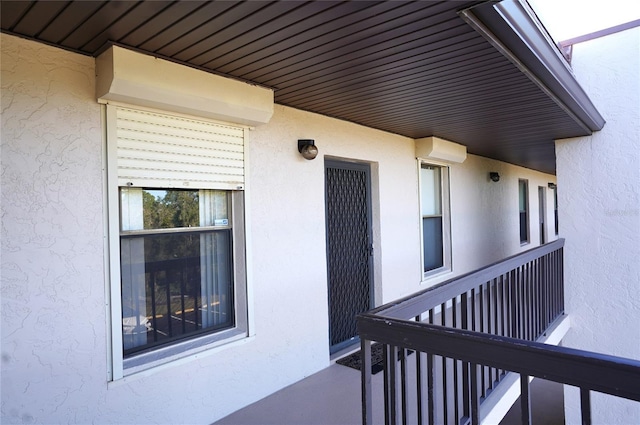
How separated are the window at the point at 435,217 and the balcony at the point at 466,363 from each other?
5.26ft

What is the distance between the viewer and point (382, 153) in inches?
184

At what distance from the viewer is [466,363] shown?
1.73 m

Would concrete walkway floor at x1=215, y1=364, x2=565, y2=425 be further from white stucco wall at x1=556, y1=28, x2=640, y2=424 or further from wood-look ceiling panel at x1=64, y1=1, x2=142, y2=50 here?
white stucco wall at x1=556, y1=28, x2=640, y2=424

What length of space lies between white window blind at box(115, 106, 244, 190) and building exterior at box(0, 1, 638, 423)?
1cm

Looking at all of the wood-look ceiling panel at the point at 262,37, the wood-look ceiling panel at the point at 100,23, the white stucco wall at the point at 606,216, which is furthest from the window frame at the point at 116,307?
the white stucco wall at the point at 606,216

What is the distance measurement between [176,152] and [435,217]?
4.38m

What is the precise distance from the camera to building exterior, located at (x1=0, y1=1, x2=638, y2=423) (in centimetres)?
204

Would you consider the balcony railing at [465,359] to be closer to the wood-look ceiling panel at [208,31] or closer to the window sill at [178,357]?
the window sill at [178,357]

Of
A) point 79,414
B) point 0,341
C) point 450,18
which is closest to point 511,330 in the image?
point 450,18

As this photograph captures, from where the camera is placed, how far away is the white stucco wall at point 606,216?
4.60 metres

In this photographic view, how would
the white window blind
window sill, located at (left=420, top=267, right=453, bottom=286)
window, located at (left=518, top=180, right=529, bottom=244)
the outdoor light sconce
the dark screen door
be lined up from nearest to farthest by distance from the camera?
1. the white window blind
2. the outdoor light sconce
3. the dark screen door
4. window sill, located at (left=420, top=267, right=453, bottom=286)
5. window, located at (left=518, top=180, right=529, bottom=244)

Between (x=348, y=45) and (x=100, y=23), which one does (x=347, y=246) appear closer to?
(x=348, y=45)

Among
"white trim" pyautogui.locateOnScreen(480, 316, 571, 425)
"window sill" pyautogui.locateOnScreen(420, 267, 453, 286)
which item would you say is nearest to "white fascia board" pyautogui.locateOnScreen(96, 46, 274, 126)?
"white trim" pyautogui.locateOnScreen(480, 316, 571, 425)

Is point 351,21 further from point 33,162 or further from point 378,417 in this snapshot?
point 378,417
